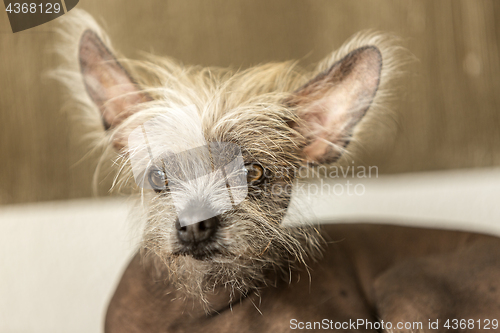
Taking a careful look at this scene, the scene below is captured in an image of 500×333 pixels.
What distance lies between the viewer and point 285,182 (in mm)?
644

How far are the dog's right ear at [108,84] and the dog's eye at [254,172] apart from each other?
0.24m

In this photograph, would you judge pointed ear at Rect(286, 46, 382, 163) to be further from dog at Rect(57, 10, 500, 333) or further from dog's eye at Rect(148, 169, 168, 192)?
dog's eye at Rect(148, 169, 168, 192)

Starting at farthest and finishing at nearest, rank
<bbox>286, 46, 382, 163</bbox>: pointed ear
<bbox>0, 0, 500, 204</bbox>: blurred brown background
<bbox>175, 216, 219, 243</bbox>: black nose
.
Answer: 1. <bbox>0, 0, 500, 204</bbox>: blurred brown background
2. <bbox>286, 46, 382, 163</bbox>: pointed ear
3. <bbox>175, 216, 219, 243</bbox>: black nose

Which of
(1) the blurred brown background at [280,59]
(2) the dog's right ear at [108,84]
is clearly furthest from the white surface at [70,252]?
(2) the dog's right ear at [108,84]

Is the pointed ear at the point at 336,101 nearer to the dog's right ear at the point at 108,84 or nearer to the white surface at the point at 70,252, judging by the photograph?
the white surface at the point at 70,252

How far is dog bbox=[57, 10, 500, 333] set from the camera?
0.59 meters

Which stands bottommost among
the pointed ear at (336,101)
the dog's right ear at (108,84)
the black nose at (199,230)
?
the black nose at (199,230)

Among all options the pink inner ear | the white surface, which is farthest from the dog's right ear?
the white surface

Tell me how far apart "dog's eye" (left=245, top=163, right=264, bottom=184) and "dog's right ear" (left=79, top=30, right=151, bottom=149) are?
238 mm

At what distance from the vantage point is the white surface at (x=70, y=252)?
75 centimetres

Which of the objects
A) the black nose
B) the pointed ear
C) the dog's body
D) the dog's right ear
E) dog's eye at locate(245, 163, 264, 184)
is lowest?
the dog's body

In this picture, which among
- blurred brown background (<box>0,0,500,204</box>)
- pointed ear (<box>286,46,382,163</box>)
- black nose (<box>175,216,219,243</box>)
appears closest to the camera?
black nose (<box>175,216,219,243</box>)

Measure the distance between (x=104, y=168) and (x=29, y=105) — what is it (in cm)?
21

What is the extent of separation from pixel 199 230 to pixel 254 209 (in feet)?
0.35
